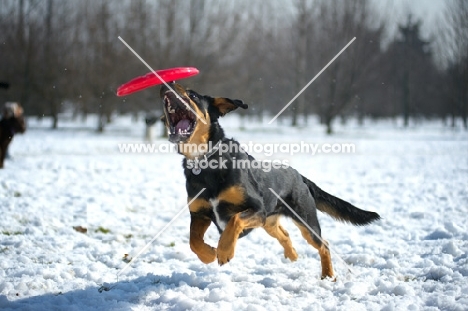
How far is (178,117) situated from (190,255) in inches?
63.0

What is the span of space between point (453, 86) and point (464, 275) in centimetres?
3298

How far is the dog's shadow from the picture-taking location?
325 centimetres

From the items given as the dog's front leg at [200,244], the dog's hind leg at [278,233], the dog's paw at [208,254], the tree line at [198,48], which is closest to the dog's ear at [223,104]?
the dog's front leg at [200,244]

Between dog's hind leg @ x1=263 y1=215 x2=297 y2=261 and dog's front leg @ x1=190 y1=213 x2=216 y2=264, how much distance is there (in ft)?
2.22

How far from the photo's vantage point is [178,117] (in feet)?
13.5

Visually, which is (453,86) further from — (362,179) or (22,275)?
(22,275)

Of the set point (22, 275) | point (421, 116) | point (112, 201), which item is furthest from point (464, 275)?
point (421, 116)

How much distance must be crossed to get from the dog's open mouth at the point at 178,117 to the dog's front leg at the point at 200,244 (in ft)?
2.26

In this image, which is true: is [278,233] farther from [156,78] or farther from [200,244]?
[156,78]

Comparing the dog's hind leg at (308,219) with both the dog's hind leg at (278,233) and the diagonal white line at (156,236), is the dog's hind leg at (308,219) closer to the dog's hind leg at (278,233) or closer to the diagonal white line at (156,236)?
the dog's hind leg at (278,233)

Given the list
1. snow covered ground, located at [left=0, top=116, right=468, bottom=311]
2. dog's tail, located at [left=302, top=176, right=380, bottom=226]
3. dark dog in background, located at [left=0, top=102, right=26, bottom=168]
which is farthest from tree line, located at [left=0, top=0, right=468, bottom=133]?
dog's tail, located at [left=302, top=176, right=380, bottom=226]

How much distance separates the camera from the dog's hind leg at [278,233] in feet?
14.9

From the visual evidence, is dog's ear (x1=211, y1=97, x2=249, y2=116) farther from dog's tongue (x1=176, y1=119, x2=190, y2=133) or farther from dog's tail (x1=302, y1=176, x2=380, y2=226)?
dog's tail (x1=302, y1=176, x2=380, y2=226)

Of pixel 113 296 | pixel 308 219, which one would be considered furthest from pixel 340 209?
pixel 113 296
